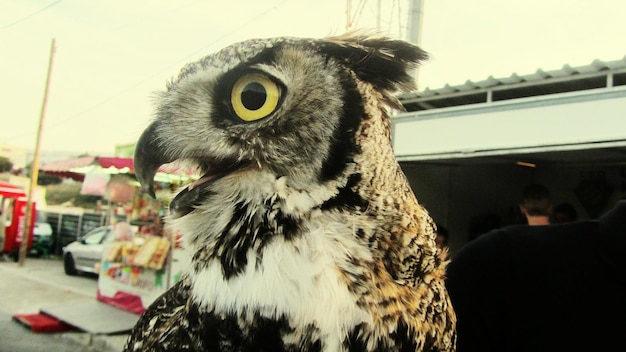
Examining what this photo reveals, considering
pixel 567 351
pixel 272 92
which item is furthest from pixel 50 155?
pixel 567 351

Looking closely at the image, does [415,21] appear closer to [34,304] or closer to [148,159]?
[148,159]

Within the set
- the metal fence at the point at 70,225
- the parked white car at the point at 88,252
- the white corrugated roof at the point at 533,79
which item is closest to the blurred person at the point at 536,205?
the white corrugated roof at the point at 533,79

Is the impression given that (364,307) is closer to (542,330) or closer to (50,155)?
(542,330)

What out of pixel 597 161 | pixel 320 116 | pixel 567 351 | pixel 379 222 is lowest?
pixel 567 351

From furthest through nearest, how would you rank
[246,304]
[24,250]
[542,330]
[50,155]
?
[50,155], [24,250], [542,330], [246,304]

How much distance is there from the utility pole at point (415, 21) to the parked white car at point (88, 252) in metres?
5.38

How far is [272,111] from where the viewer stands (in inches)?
33.6

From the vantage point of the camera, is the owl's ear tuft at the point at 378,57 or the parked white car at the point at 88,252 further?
the parked white car at the point at 88,252

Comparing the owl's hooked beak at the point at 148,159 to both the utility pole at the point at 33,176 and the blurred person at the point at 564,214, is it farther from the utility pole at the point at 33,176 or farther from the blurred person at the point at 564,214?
the blurred person at the point at 564,214

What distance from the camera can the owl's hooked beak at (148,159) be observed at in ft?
3.02

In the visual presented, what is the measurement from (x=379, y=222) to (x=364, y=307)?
0.14m

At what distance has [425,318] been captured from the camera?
2.90 ft

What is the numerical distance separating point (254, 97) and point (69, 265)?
604cm

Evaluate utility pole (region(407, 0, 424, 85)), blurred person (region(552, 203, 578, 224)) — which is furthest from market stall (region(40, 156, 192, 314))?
utility pole (region(407, 0, 424, 85))
